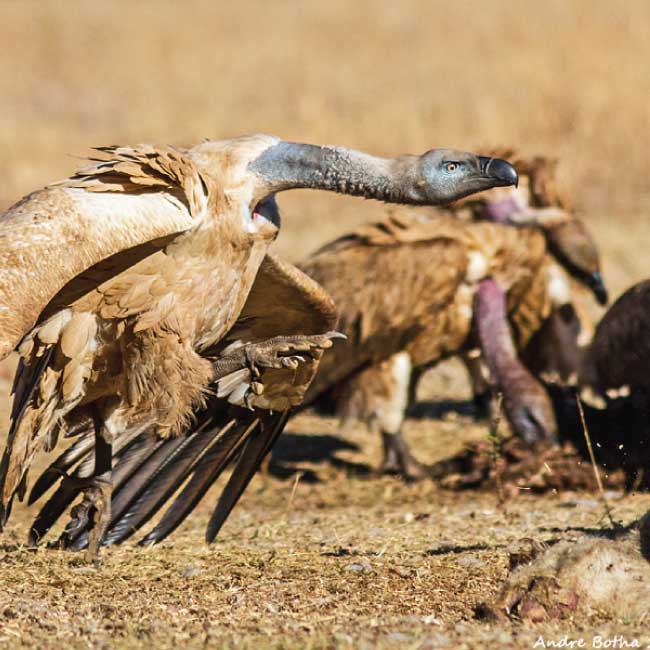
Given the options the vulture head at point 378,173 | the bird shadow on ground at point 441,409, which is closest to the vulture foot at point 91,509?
the vulture head at point 378,173

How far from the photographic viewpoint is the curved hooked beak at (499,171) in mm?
5027

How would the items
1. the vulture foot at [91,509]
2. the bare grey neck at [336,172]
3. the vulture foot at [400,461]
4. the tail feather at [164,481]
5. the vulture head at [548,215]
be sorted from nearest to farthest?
the bare grey neck at [336,172] < the vulture foot at [91,509] < the tail feather at [164,481] < the vulture foot at [400,461] < the vulture head at [548,215]

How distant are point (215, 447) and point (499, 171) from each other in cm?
185

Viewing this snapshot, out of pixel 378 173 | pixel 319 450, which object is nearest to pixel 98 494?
pixel 378 173

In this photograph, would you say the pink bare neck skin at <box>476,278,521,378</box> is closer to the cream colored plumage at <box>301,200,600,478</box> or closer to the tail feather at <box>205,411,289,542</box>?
the cream colored plumage at <box>301,200,600,478</box>

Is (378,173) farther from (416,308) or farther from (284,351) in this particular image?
(416,308)

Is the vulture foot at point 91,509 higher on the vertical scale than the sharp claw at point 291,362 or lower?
lower

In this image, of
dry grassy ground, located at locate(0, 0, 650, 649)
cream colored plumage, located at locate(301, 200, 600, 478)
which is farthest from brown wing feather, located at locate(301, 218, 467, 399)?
dry grassy ground, located at locate(0, 0, 650, 649)

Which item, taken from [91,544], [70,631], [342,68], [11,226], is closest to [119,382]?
[91,544]

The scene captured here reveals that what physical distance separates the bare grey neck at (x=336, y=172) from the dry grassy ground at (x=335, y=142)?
1.44 m

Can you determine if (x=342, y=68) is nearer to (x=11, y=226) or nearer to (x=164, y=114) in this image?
(x=164, y=114)

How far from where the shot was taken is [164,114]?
19.9 metres

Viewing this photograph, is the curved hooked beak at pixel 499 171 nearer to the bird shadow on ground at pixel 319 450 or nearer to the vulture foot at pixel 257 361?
the vulture foot at pixel 257 361

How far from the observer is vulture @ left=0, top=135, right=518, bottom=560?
186 inches
